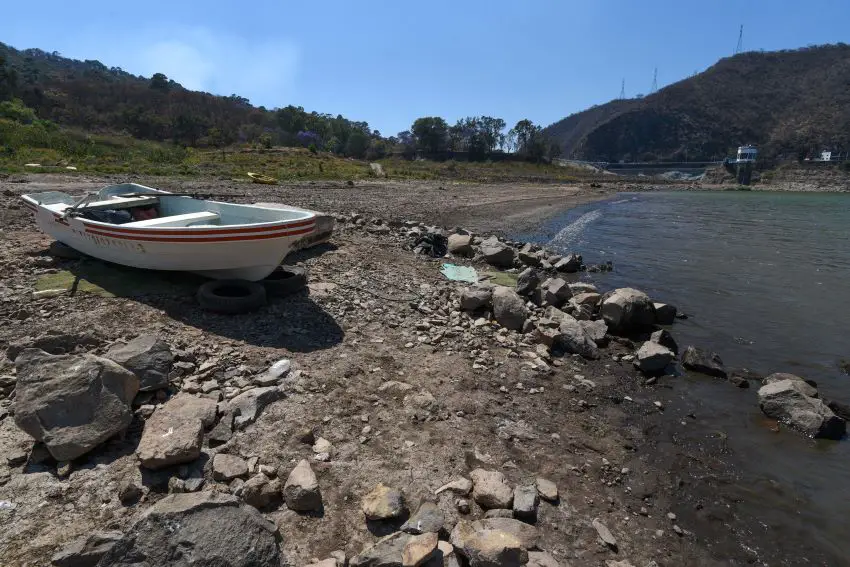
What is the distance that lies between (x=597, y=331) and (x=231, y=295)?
6.95m

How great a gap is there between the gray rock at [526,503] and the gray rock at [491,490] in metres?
0.06

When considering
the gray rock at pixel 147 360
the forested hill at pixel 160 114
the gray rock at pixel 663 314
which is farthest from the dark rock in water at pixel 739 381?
the forested hill at pixel 160 114

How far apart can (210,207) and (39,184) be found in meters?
18.4

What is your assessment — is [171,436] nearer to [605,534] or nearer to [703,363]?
[605,534]

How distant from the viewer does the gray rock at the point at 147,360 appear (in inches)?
193

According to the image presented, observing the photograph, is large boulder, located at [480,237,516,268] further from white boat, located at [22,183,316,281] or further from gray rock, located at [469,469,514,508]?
gray rock, located at [469,469,514,508]

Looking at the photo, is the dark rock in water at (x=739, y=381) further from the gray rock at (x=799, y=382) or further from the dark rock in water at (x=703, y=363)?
the gray rock at (x=799, y=382)

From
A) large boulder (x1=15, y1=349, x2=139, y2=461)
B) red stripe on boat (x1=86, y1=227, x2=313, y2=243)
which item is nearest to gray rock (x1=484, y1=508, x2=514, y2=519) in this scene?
large boulder (x1=15, y1=349, x2=139, y2=461)

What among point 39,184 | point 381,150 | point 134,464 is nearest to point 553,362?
point 134,464

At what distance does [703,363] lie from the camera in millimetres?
7871

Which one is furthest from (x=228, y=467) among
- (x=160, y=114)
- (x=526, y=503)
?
(x=160, y=114)

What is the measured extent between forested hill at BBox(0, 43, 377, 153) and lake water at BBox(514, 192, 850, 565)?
61.3 meters

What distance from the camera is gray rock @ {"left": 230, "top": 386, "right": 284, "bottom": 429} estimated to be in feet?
15.5

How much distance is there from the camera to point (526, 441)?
209 inches
